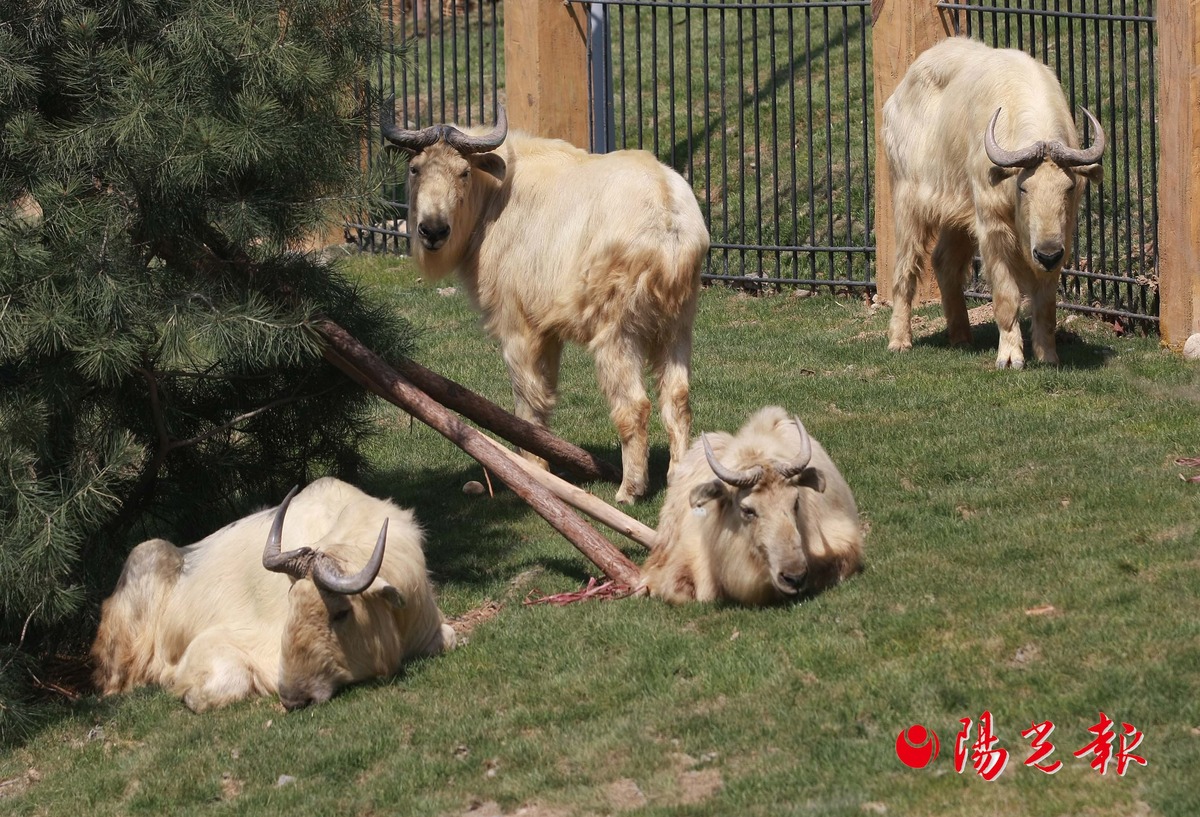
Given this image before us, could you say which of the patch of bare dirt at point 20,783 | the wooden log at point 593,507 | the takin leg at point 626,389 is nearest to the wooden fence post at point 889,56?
the takin leg at point 626,389

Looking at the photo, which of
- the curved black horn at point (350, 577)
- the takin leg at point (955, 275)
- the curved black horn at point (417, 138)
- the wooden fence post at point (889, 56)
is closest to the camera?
the curved black horn at point (350, 577)

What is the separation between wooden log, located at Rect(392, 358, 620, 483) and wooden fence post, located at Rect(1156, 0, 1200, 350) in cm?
479

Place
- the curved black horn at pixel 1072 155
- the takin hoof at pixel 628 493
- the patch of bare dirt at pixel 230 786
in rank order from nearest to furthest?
1. the patch of bare dirt at pixel 230 786
2. the takin hoof at pixel 628 493
3. the curved black horn at pixel 1072 155

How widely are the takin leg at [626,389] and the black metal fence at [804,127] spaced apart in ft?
9.85

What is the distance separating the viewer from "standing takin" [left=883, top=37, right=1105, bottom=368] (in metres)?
10.9

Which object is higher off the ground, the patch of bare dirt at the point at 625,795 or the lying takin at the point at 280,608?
the lying takin at the point at 280,608

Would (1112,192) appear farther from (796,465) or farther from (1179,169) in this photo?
(796,465)

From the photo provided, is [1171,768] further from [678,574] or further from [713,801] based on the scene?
[678,574]

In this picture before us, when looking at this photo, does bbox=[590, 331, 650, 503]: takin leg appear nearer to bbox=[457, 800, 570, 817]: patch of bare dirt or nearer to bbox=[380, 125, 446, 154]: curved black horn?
bbox=[380, 125, 446, 154]: curved black horn

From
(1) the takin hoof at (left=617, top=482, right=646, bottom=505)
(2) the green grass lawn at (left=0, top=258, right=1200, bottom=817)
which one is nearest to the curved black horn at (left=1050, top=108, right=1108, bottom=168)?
(2) the green grass lawn at (left=0, top=258, right=1200, bottom=817)

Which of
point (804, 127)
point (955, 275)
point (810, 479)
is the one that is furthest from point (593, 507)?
point (804, 127)

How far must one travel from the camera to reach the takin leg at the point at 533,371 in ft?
32.5

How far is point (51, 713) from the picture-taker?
302 inches

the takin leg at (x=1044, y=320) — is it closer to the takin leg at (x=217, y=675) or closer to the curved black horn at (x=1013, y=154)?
the curved black horn at (x=1013, y=154)
